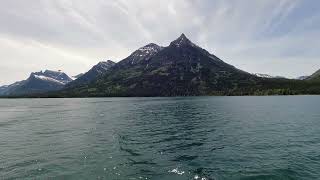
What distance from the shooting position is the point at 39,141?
207ft

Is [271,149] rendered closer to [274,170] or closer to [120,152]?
[274,170]

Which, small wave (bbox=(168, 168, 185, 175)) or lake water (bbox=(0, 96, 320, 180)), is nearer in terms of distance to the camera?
small wave (bbox=(168, 168, 185, 175))

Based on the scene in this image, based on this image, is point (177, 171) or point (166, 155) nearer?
point (177, 171)

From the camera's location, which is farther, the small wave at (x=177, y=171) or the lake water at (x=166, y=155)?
the lake water at (x=166, y=155)

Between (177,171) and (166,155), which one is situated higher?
(166,155)

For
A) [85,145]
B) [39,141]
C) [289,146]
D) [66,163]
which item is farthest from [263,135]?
[39,141]

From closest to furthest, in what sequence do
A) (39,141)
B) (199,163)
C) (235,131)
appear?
(199,163)
(39,141)
(235,131)

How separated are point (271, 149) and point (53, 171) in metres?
33.2

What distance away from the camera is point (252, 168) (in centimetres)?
3862

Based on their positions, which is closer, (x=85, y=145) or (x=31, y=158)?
(x=31, y=158)

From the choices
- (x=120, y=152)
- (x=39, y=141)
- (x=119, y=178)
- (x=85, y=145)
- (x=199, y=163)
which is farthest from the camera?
(x=39, y=141)

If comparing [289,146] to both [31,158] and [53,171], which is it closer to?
[53,171]

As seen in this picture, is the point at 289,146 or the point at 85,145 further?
the point at 85,145

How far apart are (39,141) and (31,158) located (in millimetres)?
17051
